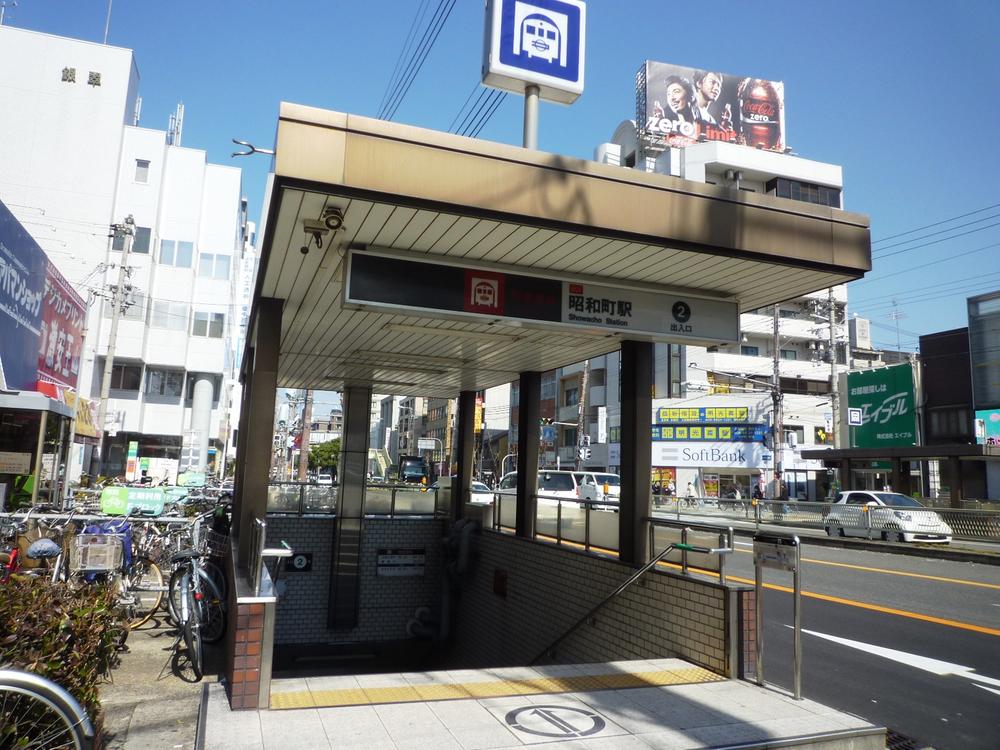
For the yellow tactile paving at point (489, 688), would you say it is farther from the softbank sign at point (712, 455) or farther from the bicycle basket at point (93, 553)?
the softbank sign at point (712, 455)

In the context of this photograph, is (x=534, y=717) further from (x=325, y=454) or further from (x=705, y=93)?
(x=325, y=454)

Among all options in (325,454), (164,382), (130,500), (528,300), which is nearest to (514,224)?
(528,300)

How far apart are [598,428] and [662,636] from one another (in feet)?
158

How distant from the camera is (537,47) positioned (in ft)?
27.1

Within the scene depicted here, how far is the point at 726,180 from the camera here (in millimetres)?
55438

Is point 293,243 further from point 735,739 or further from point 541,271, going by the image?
point 735,739

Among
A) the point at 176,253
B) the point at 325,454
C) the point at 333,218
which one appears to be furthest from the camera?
the point at 325,454

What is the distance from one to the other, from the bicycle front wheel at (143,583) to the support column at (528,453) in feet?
17.7

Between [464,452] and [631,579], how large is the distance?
8.25m

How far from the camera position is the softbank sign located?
40.3 meters

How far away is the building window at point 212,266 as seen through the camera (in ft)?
159

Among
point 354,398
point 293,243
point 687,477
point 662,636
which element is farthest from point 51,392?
point 687,477

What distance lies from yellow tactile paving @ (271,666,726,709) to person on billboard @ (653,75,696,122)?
193 ft

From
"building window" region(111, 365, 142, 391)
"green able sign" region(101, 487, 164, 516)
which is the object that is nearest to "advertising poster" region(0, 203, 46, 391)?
"green able sign" region(101, 487, 164, 516)
